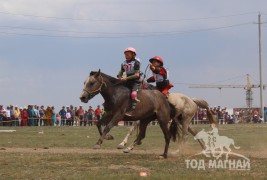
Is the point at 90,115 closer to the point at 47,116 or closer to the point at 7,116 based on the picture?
the point at 47,116

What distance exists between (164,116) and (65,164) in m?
4.06

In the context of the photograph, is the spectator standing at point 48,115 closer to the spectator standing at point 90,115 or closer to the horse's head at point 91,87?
the spectator standing at point 90,115

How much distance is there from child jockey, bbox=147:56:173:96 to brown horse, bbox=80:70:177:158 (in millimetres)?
612

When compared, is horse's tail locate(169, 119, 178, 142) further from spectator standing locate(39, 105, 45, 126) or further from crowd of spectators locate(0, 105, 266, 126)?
spectator standing locate(39, 105, 45, 126)

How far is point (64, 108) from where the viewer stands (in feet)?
159

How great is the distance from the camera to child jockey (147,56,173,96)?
1662 cm

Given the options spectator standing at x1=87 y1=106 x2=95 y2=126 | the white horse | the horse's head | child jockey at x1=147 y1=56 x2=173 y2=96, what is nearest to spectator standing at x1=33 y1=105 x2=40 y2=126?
spectator standing at x1=87 y1=106 x2=95 y2=126

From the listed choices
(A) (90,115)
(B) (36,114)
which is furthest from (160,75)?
(A) (90,115)

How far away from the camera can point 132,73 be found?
15695 millimetres

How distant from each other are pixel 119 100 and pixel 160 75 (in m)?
2.18

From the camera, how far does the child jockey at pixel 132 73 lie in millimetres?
15406

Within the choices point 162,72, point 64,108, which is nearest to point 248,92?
point 64,108

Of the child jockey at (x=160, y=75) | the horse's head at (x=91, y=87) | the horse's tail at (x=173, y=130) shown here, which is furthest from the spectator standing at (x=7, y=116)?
the horse's head at (x=91, y=87)

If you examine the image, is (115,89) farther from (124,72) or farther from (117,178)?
(117,178)
